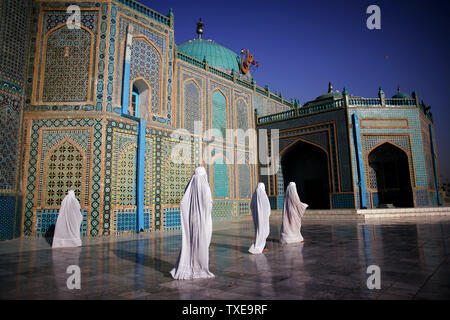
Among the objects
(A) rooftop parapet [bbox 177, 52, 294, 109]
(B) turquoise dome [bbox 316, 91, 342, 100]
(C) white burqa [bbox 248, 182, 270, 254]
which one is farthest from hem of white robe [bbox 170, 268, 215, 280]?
(B) turquoise dome [bbox 316, 91, 342, 100]

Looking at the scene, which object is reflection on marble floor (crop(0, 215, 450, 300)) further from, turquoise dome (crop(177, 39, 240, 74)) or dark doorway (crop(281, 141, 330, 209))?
turquoise dome (crop(177, 39, 240, 74))

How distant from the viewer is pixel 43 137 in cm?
1016

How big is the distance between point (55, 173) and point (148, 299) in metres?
8.80

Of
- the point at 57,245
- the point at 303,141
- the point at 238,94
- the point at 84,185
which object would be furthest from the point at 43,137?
the point at 303,141

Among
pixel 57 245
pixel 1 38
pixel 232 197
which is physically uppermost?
pixel 1 38

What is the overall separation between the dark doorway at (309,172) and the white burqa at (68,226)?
13323 millimetres

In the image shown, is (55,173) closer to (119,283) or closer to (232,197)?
(119,283)

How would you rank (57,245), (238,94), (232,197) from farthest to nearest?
(238,94) < (232,197) < (57,245)

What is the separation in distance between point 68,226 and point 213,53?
56.2ft

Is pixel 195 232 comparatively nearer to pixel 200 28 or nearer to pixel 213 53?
pixel 213 53

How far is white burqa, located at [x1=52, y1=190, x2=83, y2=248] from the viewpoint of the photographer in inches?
287

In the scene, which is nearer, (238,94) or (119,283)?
(119,283)

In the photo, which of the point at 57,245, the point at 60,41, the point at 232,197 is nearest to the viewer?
the point at 57,245

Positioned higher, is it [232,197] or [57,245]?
[232,197]
